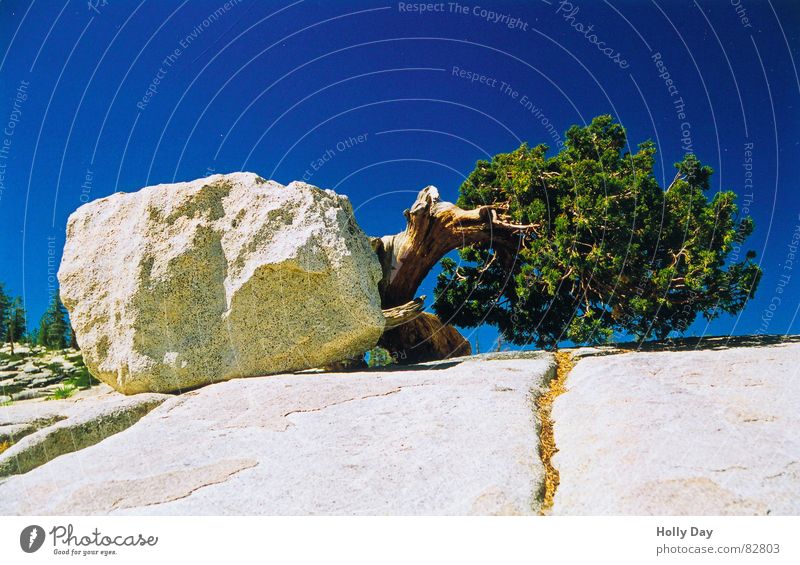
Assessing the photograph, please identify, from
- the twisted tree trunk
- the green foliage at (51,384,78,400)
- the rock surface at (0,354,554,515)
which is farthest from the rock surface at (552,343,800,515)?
the green foliage at (51,384,78,400)

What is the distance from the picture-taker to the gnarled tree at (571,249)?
13766 mm

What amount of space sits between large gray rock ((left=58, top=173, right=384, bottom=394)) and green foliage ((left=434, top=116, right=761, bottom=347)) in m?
5.45

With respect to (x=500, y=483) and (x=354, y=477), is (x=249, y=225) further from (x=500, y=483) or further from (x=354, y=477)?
(x=500, y=483)

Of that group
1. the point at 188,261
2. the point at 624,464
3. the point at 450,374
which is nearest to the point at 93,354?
the point at 188,261

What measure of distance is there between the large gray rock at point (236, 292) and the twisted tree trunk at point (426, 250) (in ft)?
16.3

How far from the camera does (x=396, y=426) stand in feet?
23.4

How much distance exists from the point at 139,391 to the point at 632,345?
1122 centimetres

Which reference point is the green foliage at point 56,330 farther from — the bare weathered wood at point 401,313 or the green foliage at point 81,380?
the bare weathered wood at point 401,313

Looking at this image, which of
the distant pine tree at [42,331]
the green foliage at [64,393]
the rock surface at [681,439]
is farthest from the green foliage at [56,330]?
the rock surface at [681,439]

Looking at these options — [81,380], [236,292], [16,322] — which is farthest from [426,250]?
[16,322]

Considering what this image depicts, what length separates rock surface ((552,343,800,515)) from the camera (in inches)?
197

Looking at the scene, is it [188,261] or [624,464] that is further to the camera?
[188,261]

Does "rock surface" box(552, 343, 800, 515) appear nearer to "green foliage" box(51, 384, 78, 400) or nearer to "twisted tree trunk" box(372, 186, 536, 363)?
"twisted tree trunk" box(372, 186, 536, 363)

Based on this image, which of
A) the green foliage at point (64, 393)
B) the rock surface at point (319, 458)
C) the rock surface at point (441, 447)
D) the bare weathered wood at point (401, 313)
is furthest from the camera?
the green foliage at point (64, 393)
